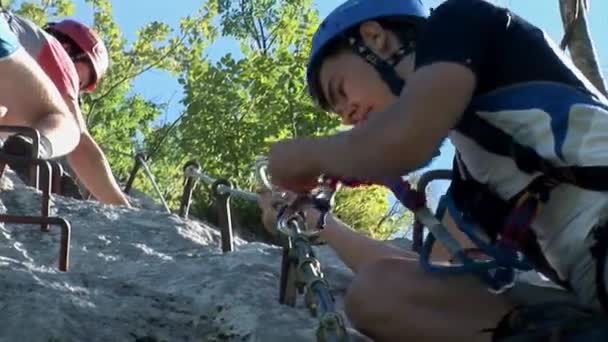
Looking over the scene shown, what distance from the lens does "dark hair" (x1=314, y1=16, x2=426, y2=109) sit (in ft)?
9.94

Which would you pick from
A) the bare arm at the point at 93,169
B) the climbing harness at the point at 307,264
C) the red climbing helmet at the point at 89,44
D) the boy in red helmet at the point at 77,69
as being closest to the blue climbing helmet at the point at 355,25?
the climbing harness at the point at 307,264

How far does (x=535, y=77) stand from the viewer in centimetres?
269

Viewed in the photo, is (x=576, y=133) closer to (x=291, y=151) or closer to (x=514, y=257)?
(x=514, y=257)

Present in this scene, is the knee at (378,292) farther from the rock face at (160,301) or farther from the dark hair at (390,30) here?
the dark hair at (390,30)

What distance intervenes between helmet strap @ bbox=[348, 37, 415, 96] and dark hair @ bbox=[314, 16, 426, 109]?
0.09 ft

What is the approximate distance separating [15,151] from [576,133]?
263 cm

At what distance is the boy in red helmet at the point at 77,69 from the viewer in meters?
6.74

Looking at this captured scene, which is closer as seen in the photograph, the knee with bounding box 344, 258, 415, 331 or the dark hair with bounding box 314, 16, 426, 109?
the knee with bounding box 344, 258, 415, 331

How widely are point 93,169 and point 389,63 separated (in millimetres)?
4643

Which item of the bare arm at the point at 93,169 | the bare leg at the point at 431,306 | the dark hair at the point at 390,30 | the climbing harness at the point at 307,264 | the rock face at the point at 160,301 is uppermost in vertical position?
the dark hair at the point at 390,30

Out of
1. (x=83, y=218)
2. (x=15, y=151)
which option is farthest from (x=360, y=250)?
(x=83, y=218)

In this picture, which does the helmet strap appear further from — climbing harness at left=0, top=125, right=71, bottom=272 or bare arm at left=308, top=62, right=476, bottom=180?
climbing harness at left=0, top=125, right=71, bottom=272

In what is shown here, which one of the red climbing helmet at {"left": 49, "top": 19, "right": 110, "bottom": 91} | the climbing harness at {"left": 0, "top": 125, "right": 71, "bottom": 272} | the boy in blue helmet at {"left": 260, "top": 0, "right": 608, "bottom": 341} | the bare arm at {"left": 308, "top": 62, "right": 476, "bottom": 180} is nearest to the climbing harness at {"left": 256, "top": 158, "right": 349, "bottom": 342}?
the boy in blue helmet at {"left": 260, "top": 0, "right": 608, "bottom": 341}

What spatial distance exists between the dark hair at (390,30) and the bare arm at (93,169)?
4430mm
